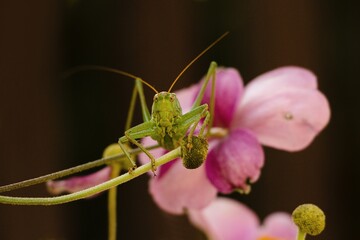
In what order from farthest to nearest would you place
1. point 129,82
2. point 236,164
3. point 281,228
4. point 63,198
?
point 129,82, point 281,228, point 236,164, point 63,198

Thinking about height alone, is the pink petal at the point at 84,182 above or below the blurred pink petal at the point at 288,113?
above

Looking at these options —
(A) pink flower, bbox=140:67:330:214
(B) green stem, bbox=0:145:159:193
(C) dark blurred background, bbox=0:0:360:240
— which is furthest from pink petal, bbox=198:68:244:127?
(C) dark blurred background, bbox=0:0:360:240

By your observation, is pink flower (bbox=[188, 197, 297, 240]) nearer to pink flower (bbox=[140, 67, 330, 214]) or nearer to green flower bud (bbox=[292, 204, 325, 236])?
pink flower (bbox=[140, 67, 330, 214])

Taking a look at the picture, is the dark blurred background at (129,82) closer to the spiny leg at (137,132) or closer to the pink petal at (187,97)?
the pink petal at (187,97)

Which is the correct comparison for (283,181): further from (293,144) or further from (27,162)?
(293,144)

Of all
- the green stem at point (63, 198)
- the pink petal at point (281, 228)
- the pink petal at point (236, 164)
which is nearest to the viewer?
the green stem at point (63, 198)

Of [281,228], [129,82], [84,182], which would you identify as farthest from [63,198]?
[129,82]

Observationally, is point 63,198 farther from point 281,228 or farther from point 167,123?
point 281,228

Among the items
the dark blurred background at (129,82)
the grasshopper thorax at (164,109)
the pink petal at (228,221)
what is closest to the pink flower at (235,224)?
the pink petal at (228,221)

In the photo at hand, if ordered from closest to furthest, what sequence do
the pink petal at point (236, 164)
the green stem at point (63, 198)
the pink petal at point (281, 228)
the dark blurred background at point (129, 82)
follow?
the green stem at point (63, 198) < the pink petal at point (236, 164) < the pink petal at point (281, 228) < the dark blurred background at point (129, 82)
